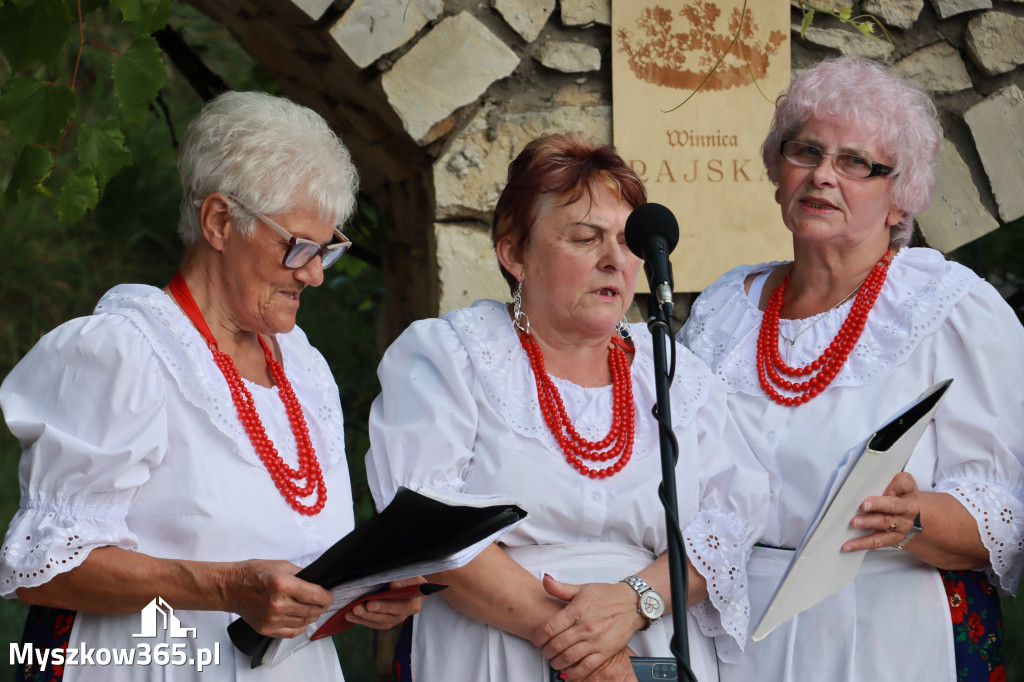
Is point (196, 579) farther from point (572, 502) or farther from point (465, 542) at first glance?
point (572, 502)

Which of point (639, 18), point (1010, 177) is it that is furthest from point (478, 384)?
point (1010, 177)

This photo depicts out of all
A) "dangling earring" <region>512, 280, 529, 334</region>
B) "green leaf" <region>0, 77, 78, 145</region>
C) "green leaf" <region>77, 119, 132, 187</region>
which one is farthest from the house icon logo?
"green leaf" <region>0, 77, 78, 145</region>

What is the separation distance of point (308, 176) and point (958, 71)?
253 cm

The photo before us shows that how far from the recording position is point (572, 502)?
2326 mm

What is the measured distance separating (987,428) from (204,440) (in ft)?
5.45

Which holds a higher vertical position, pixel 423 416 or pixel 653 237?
pixel 653 237

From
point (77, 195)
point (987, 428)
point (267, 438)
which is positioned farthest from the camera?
point (77, 195)

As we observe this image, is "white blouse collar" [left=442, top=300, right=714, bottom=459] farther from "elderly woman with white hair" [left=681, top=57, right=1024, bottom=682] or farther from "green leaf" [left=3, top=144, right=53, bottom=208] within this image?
"green leaf" [left=3, top=144, right=53, bottom=208]

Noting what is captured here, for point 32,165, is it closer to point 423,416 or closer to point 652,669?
point 423,416

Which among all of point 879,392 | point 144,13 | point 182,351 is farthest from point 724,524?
point 144,13

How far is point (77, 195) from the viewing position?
2879 mm

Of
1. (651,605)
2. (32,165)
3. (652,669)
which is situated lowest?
(652,669)

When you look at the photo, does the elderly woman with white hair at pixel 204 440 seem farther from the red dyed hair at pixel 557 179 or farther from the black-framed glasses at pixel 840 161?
the black-framed glasses at pixel 840 161

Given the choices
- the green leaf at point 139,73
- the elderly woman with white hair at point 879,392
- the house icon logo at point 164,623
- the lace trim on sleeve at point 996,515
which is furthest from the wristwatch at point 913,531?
the green leaf at point 139,73
